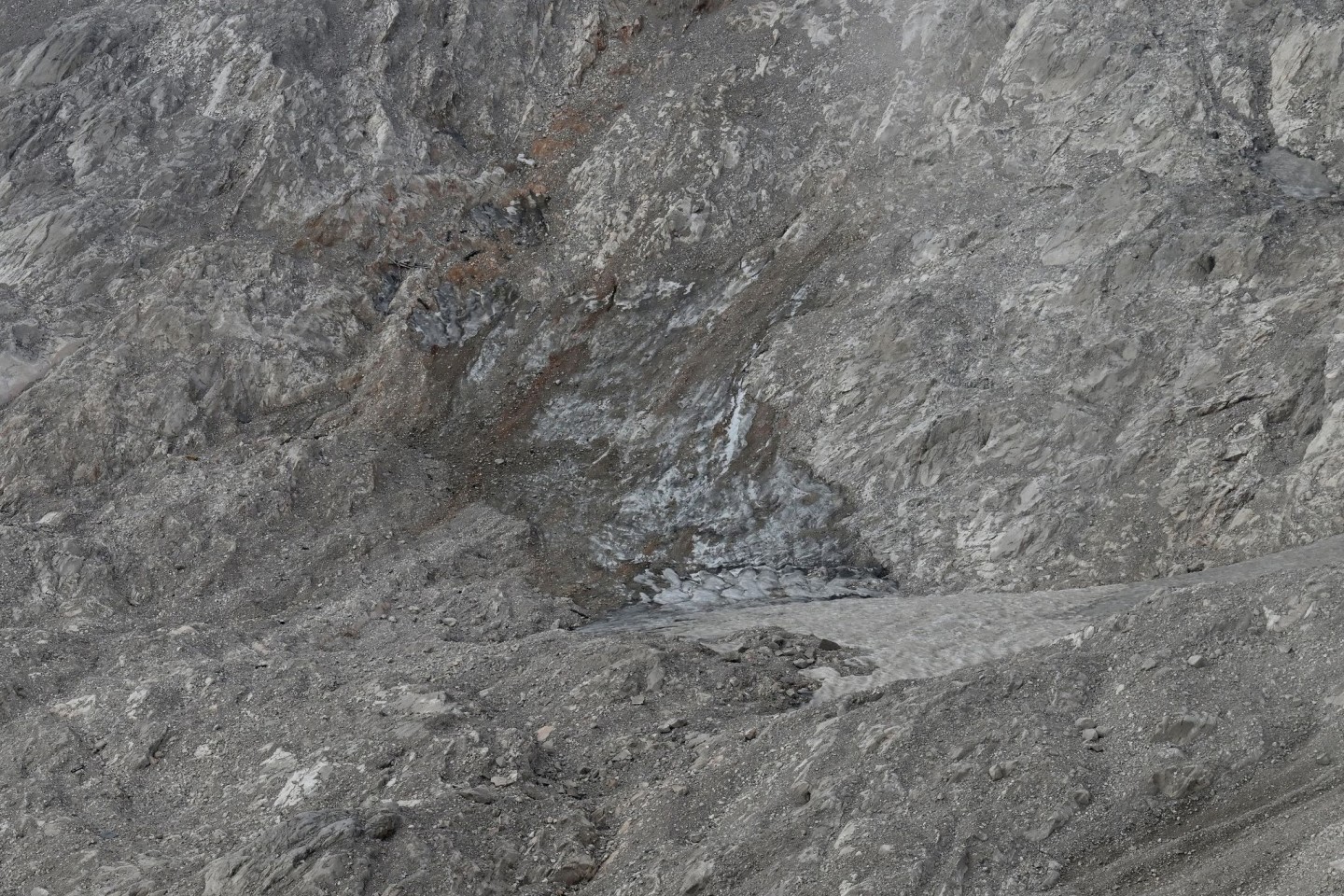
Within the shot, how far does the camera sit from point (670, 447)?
2905cm

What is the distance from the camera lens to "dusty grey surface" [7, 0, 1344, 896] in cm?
1502

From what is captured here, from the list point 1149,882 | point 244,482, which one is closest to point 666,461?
point 244,482

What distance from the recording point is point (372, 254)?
3478 centimetres

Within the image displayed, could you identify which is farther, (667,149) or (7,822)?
(667,149)

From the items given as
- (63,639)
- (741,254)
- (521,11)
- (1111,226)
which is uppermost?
(521,11)

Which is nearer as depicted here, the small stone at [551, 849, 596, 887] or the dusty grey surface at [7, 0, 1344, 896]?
the small stone at [551, 849, 596, 887]

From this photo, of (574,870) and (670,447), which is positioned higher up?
(670,447)

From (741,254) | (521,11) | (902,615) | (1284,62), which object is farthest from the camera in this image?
(521,11)

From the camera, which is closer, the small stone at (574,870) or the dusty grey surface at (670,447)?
the small stone at (574,870)

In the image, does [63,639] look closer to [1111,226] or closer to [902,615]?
[902,615]

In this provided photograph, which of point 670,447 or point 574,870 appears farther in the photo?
point 670,447

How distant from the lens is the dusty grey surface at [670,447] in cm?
1502

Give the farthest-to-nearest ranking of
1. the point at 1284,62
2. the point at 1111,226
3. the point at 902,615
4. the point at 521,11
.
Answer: the point at 521,11, the point at 1284,62, the point at 1111,226, the point at 902,615

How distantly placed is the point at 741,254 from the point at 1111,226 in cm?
995
